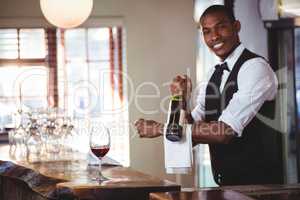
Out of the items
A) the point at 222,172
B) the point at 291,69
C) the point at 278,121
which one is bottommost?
the point at 222,172

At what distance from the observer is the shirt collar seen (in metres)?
3.09

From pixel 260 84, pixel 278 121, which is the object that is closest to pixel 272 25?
pixel 278 121

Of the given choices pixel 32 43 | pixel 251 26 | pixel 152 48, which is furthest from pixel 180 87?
pixel 32 43

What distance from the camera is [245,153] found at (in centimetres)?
300

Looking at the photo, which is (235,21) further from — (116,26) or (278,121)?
(116,26)

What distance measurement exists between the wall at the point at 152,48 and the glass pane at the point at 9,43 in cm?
87

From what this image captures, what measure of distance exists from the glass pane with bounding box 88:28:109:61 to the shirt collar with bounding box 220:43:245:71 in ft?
9.89

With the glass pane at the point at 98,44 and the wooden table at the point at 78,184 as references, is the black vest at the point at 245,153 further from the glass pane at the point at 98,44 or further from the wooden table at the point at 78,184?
the glass pane at the point at 98,44

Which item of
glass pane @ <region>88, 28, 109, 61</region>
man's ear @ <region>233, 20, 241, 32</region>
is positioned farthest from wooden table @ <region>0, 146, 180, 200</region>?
glass pane @ <region>88, 28, 109, 61</region>

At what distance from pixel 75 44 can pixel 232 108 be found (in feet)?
11.3

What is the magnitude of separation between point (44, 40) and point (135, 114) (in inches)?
49.2

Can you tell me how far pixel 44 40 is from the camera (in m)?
5.91

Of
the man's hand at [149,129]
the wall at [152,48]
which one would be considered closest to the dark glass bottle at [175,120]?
the man's hand at [149,129]

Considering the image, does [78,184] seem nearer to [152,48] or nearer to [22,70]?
[152,48]
